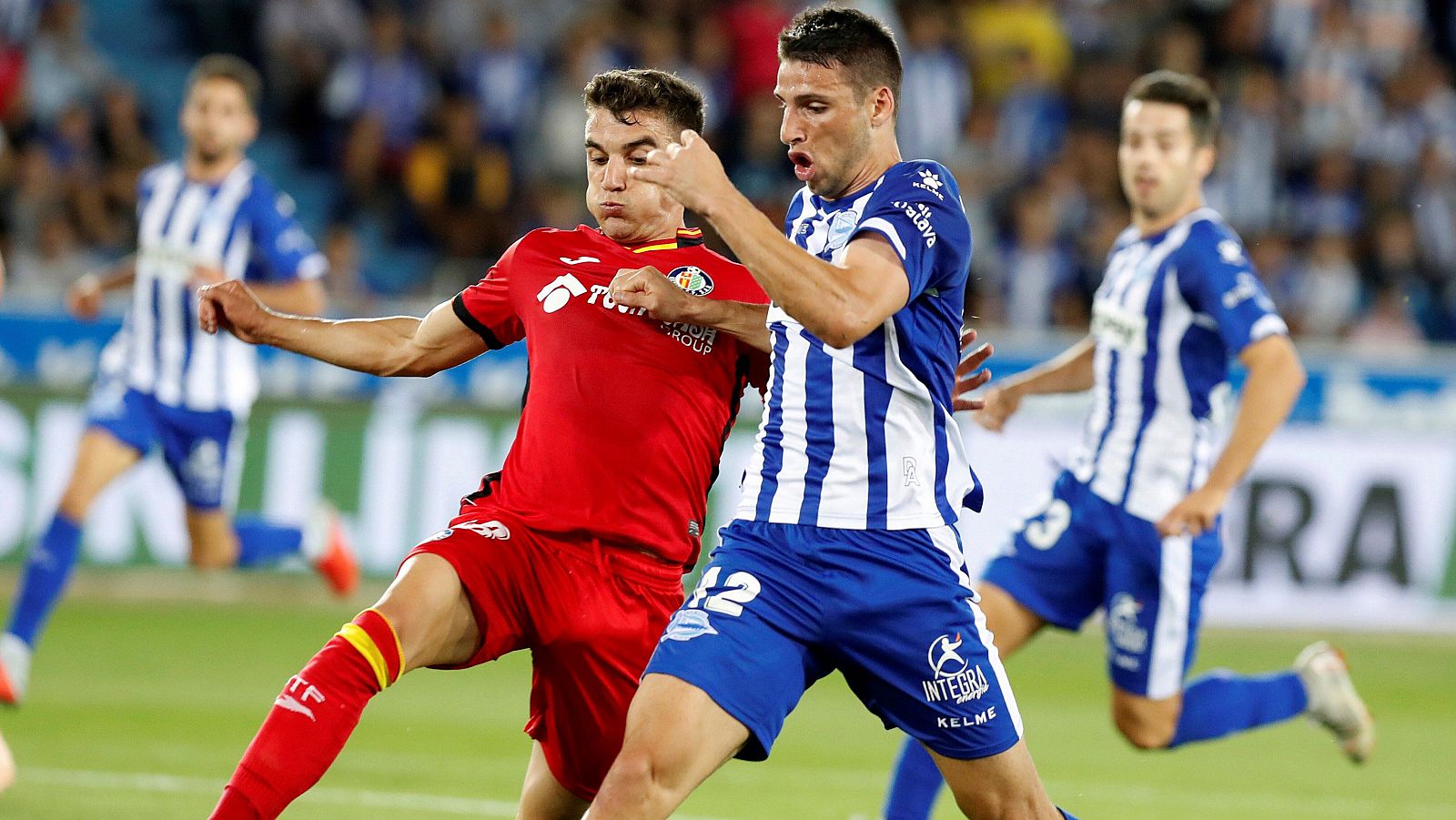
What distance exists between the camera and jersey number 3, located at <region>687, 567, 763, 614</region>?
14.3 ft

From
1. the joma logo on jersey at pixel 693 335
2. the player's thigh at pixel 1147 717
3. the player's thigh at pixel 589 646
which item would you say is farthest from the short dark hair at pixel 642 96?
the player's thigh at pixel 1147 717

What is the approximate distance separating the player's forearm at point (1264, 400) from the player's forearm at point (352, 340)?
A: 101 inches

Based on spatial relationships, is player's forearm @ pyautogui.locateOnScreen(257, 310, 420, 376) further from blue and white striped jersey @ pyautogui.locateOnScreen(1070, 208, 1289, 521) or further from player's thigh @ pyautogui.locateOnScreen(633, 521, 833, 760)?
blue and white striped jersey @ pyautogui.locateOnScreen(1070, 208, 1289, 521)

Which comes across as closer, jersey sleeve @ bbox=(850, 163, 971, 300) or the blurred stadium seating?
jersey sleeve @ bbox=(850, 163, 971, 300)

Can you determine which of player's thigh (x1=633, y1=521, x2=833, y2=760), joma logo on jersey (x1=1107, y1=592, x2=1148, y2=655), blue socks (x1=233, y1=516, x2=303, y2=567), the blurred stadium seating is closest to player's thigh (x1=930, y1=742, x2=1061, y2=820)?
player's thigh (x1=633, y1=521, x2=833, y2=760)

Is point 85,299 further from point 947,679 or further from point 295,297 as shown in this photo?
point 947,679

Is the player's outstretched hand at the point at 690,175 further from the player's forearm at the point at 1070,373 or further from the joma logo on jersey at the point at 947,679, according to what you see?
the player's forearm at the point at 1070,373

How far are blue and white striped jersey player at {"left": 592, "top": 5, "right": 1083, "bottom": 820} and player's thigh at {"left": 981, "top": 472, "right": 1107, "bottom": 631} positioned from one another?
204 cm

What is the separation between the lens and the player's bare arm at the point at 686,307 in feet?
Answer: 14.8

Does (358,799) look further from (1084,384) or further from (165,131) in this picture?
(165,131)

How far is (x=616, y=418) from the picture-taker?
4.97m

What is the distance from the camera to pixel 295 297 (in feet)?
30.0

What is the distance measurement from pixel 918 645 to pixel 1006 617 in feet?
A: 7.33

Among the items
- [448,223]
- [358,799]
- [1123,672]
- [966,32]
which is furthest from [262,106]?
[1123,672]
